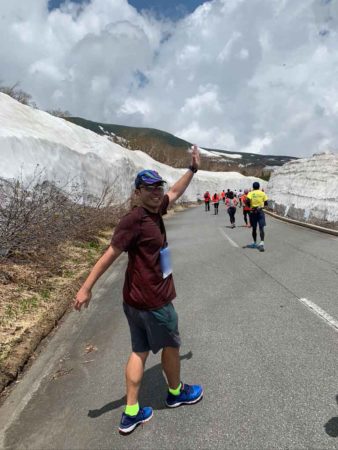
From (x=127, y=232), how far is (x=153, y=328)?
77cm

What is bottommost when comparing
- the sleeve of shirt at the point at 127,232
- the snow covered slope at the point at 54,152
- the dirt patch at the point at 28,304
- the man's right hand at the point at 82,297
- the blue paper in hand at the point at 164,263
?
the dirt patch at the point at 28,304

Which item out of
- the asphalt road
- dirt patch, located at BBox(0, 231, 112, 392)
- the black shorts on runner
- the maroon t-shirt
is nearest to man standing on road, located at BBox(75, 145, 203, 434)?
the maroon t-shirt

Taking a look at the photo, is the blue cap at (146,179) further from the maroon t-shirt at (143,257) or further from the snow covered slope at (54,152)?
the snow covered slope at (54,152)

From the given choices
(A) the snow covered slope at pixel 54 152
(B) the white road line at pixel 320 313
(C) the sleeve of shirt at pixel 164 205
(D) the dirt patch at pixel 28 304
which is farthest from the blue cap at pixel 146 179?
(A) the snow covered slope at pixel 54 152

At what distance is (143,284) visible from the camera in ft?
10.7

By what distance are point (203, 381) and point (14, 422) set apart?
1678 millimetres

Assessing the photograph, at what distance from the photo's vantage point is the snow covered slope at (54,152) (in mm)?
14102

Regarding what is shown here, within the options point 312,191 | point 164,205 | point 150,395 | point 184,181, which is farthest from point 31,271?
point 312,191

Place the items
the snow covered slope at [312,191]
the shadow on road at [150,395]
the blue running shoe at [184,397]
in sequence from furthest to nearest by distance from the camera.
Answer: the snow covered slope at [312,191]
the shadow on road at [150,395]
the blue running shoe at [184,397]

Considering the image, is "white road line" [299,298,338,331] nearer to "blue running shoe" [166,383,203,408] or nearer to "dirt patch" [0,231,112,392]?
"blue running shoe" [166,383,203,408]

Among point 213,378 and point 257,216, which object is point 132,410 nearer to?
point 213,378

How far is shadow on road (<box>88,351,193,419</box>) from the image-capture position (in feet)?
11.8

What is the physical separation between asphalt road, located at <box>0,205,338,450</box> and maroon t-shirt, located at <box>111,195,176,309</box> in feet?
3.25

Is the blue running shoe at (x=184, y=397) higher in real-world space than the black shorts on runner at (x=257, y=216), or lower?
lower
